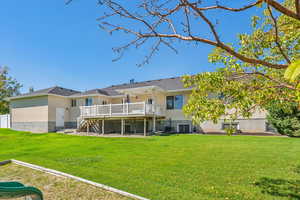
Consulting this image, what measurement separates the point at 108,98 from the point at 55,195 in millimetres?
20304

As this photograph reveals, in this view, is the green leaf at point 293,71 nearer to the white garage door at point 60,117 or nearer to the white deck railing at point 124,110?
the white deck railing at point 124,110

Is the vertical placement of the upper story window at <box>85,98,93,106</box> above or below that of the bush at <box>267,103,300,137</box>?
above

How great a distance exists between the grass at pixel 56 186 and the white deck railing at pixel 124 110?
1144 cm

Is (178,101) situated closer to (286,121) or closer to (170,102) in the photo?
(170,102)

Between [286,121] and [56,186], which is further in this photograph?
[286,121]

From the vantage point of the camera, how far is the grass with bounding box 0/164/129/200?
12.5ft

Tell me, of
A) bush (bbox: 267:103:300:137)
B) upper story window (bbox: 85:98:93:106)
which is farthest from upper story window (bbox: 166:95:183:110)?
upper story window (bbox: 85:98:93:106)

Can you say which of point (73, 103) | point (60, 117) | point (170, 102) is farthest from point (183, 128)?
point (60, 117)

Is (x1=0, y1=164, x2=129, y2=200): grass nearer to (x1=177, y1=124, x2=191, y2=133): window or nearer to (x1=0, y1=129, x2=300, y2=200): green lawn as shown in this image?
(x1=0, y1=129, x2=300, y2=200): green lawn

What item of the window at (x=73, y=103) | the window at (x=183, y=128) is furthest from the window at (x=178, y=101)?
the window at (x=73, y=103)

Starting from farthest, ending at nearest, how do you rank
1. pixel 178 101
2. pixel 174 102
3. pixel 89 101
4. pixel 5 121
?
pixel 5 121 < pixel 89 101 < pixel 174 102 < pixel 178 101

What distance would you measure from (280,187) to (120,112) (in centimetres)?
1525

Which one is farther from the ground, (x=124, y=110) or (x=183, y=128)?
(x=124, y=110)

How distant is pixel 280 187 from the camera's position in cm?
417
